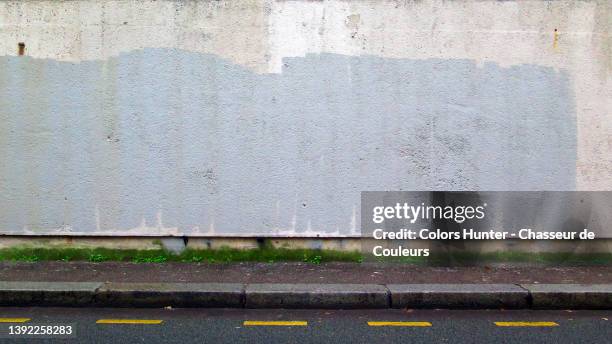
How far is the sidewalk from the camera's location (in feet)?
19.1

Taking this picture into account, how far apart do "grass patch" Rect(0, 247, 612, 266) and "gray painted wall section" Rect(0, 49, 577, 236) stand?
0.35 metres

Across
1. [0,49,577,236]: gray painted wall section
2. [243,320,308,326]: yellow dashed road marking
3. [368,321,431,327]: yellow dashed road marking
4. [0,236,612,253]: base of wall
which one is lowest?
[243,320,308,326]: yellow dashed road marking

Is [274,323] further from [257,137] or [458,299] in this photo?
[257,137]

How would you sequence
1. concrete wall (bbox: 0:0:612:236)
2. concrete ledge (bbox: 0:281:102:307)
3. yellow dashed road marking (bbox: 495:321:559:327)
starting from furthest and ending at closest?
concrete wall (bbox: 0:0:612:236) < concrete ledge (bbox: 0:281:102:307) < yellow dashed road marking (bbox: 495:321:559:327)

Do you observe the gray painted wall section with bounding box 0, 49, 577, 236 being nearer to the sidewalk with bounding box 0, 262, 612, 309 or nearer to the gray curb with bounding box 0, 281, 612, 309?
the sidewalk with bounding box 0, 262, 612, 309

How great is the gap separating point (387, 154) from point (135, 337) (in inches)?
163

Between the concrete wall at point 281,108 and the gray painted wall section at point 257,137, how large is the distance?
0.8 inches

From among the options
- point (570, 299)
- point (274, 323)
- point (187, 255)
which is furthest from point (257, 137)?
point (570, 299)

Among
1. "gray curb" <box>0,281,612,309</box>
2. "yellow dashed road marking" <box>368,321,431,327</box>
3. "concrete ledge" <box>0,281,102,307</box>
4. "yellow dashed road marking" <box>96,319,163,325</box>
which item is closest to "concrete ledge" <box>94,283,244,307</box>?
"gray curb" <box>0,281,612,309</box>

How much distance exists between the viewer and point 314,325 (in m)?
5.30

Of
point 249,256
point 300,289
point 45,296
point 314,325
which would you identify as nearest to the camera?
point 314,325

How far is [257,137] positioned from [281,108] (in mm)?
530

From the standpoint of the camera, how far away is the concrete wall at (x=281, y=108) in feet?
24.0

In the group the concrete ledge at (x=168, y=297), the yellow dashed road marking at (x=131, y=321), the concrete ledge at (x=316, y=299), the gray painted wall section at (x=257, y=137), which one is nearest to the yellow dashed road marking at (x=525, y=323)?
the concrete ledge at (x=316, y=299)
